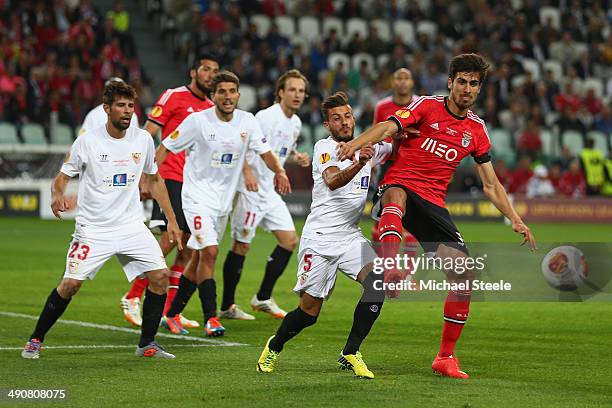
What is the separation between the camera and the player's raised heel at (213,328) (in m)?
11.0

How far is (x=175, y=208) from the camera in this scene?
468 inches

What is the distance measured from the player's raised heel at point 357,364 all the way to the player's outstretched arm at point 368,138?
4.70 feet

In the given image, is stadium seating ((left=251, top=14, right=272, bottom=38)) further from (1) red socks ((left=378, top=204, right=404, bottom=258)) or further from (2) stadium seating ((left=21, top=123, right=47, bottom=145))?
(1) red socks ((left=378, top=204, right=404, bottom=258))

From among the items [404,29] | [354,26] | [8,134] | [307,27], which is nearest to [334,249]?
[8,134]

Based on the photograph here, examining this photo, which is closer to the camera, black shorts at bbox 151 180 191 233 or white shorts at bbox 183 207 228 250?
white shorts at bbox 183 207 228 250

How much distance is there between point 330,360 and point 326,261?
40.6 inches

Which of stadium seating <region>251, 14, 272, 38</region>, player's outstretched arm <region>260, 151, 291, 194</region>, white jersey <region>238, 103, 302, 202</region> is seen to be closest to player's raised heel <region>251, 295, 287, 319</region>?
white jersey <region>238, 103, 302, 202</region>

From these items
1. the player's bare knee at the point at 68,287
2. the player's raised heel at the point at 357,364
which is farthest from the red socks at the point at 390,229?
the player's bare knee at the point at 68,287

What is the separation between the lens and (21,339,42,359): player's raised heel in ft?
31.2

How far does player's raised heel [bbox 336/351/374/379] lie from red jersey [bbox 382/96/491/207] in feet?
4.22

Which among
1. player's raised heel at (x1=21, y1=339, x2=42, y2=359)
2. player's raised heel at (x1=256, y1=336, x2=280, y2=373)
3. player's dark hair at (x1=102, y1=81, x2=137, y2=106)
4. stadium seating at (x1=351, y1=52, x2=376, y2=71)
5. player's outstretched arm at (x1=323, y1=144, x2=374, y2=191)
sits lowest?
player's raised heel at (x1=21, y1=339, x2=42, y2=359)

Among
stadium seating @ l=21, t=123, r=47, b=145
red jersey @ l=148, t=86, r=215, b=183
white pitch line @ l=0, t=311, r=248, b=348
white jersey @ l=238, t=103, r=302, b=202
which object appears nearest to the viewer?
white pitch line @ l=0, t=311, r=248, b=348

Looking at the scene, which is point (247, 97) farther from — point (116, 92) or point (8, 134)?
point (116, 92)

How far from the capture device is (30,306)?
13.0 metres
